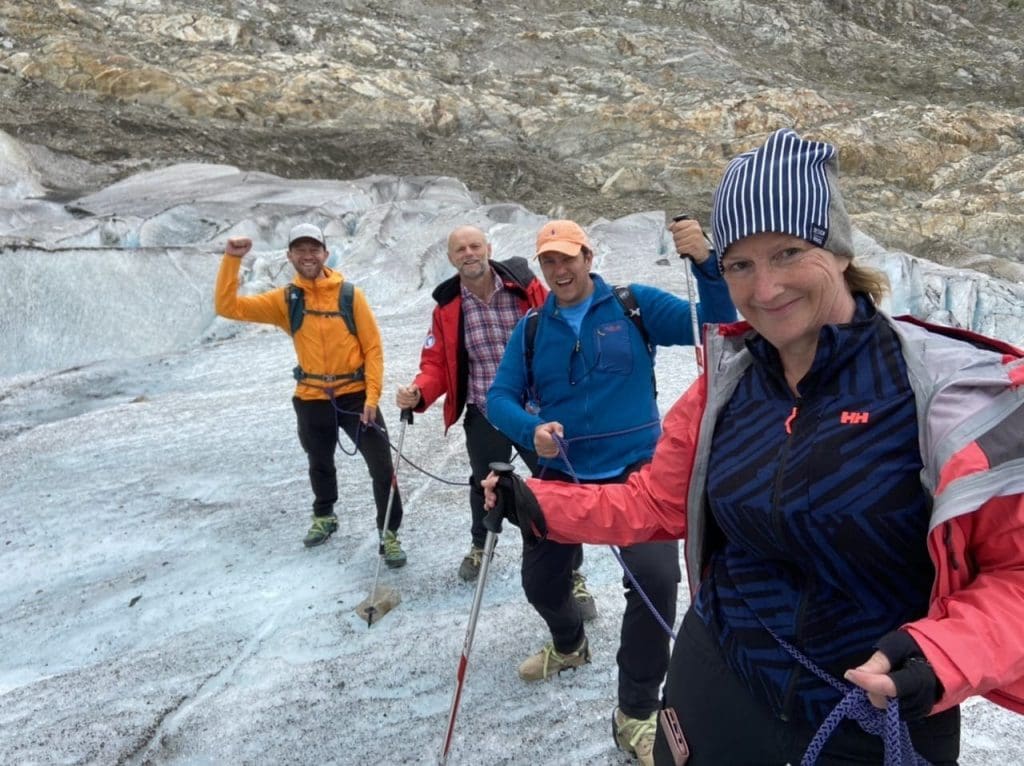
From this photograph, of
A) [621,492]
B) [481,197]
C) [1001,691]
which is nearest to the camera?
[1001,691]

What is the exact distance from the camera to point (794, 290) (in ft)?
5.05

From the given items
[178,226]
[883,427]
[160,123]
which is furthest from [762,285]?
[160,123]

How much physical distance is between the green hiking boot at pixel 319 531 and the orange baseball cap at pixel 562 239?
9.16 ft

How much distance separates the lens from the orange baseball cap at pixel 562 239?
2.84 metres

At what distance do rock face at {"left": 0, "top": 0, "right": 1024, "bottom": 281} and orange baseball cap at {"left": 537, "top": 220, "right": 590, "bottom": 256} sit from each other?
546 inches

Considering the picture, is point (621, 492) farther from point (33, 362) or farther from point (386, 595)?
point (33, 362)

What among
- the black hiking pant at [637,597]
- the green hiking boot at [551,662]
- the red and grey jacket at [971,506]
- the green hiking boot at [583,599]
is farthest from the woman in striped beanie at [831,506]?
the green hiking boot at [583,599]

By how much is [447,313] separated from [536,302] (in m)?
0.46

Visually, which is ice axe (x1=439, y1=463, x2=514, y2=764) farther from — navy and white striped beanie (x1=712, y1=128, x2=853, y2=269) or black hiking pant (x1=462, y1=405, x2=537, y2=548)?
black hiking pant (x1=462, y1=405, x2=537, y2=548)

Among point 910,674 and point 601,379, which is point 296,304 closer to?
point 601,379

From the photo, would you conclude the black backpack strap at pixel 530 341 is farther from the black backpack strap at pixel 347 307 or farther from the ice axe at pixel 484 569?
the black backpack strap at pixel 347 307

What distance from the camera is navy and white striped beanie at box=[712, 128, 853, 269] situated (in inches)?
59.7

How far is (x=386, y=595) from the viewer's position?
A: 13.9ft

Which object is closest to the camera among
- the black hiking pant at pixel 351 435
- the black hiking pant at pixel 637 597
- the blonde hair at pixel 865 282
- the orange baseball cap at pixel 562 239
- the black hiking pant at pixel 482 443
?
the blonde hair at pixel 865 282
